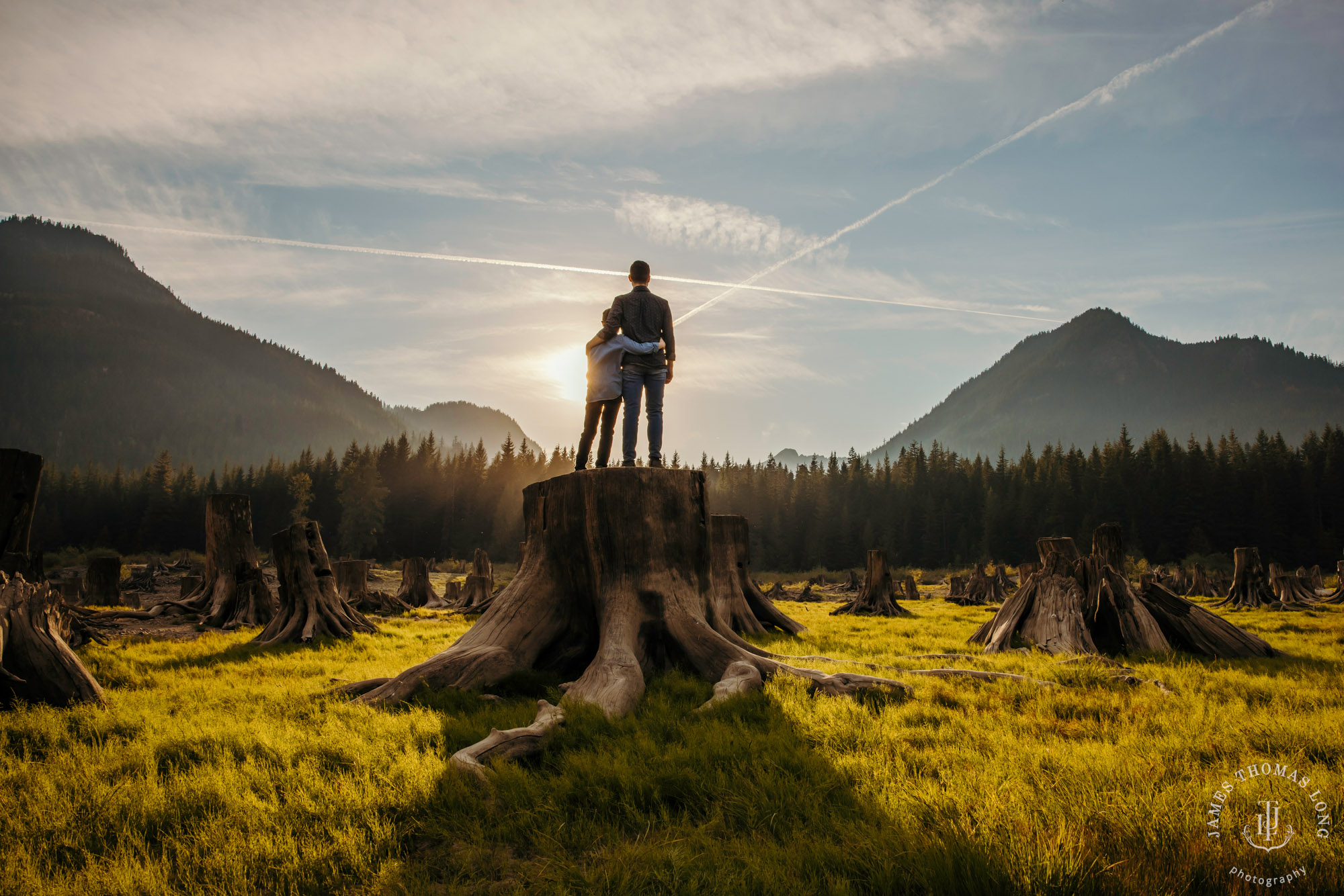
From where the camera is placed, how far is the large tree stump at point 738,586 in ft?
32.7

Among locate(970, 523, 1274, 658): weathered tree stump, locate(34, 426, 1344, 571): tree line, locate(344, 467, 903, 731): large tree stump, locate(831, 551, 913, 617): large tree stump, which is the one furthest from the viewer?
locate(34, 426, 1344, 571): tree line

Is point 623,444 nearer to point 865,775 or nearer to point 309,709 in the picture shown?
point 309,709

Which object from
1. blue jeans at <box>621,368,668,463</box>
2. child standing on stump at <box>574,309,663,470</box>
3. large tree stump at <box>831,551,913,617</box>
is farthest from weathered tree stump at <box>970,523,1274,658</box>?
large tree stump at <box>831,551,913,617</box>

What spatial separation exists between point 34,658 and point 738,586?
330 inches

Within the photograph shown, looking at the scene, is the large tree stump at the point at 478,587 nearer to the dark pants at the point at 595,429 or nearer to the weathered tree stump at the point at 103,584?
the weathered tree stump at the point at 103,584

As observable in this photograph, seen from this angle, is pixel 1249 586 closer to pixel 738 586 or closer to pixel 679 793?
pixel 738 586

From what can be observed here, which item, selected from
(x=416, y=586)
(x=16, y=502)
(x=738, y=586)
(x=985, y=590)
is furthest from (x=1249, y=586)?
(x=16, y=502)

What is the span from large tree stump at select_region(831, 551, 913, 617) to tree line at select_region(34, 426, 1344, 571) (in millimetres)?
54583

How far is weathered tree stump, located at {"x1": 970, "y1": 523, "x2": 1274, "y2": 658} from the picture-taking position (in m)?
7.75

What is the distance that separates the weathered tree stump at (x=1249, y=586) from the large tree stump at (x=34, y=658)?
26.1 meters

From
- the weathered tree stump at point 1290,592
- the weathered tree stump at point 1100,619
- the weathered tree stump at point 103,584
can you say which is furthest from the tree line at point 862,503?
the weathered tree stump at point 1100,619

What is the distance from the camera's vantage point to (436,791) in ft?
10.6

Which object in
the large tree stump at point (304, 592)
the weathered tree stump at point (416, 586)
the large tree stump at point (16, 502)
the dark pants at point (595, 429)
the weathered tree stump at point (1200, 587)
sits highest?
the dark pants at point (595, 429)

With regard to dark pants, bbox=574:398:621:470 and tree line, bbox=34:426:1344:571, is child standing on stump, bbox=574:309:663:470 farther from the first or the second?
tree line, bbox=34:426:1344:571
